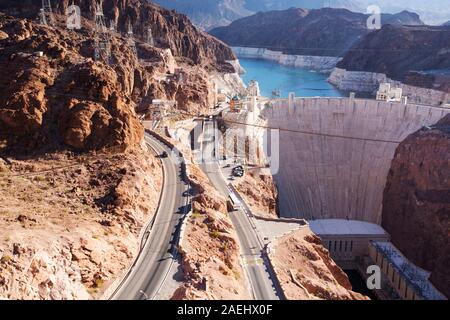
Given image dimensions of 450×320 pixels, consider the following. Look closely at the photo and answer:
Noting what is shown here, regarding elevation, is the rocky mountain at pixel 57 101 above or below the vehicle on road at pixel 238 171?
above

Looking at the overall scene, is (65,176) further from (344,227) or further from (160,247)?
(344,227)

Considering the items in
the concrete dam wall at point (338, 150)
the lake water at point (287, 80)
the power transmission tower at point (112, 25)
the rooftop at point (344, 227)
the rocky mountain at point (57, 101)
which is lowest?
the rooftop at point (344, 227)

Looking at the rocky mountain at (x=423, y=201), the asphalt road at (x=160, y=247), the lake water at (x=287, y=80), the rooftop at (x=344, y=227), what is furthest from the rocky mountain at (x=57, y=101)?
the lake water at (x=287, y=80)

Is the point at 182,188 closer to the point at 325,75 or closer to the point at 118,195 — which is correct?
the point at 118,195

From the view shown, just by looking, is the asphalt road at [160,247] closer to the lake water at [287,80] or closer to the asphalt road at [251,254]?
the asphalt road at [251,254]

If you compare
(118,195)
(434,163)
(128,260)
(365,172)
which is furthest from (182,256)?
(365,172)

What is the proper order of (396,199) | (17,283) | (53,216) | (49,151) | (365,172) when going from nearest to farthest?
(17,283) < (53,216) < (49,151) < (396,199) < (365,172)
